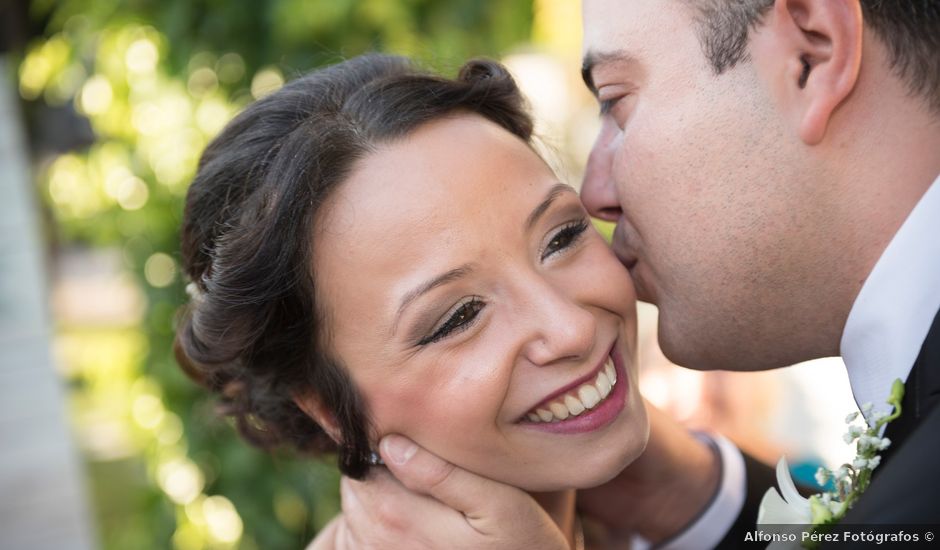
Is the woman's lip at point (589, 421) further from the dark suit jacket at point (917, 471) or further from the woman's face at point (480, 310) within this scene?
the dark suit jacket at point (917, 471)

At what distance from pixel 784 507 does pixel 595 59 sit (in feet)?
3.67

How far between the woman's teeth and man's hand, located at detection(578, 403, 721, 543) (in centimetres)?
60

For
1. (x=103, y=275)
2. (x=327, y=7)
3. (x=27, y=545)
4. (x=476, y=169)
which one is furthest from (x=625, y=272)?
(x=103, y=275)

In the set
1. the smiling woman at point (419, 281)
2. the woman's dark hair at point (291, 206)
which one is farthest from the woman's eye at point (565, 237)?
the woman's dark hair at point (291, 206)

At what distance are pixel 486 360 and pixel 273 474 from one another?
8.93 feet

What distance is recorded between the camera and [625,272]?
2.39m

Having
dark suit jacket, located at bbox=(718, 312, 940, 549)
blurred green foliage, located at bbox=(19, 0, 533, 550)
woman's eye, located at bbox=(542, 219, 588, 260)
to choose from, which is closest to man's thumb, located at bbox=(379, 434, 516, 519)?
woman's eye, located at bbox=(542, 219, 588, 260)

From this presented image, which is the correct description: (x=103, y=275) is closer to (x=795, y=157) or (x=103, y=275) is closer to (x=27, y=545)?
(x=27, y=545)

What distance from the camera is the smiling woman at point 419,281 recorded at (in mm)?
2146

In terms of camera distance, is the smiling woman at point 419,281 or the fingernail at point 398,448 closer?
the smiling woman at point 419,281

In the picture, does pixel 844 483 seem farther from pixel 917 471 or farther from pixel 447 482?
pixel 447 482

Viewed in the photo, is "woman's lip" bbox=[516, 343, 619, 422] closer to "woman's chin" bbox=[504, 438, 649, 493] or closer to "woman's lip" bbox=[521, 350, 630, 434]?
"woman's lip" bbox=[521, 350, 630, 434]

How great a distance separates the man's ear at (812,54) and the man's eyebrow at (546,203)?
0.52 meters

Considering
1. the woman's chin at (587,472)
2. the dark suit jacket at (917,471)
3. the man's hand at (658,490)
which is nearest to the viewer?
the dark suit jacket at (917,471)
